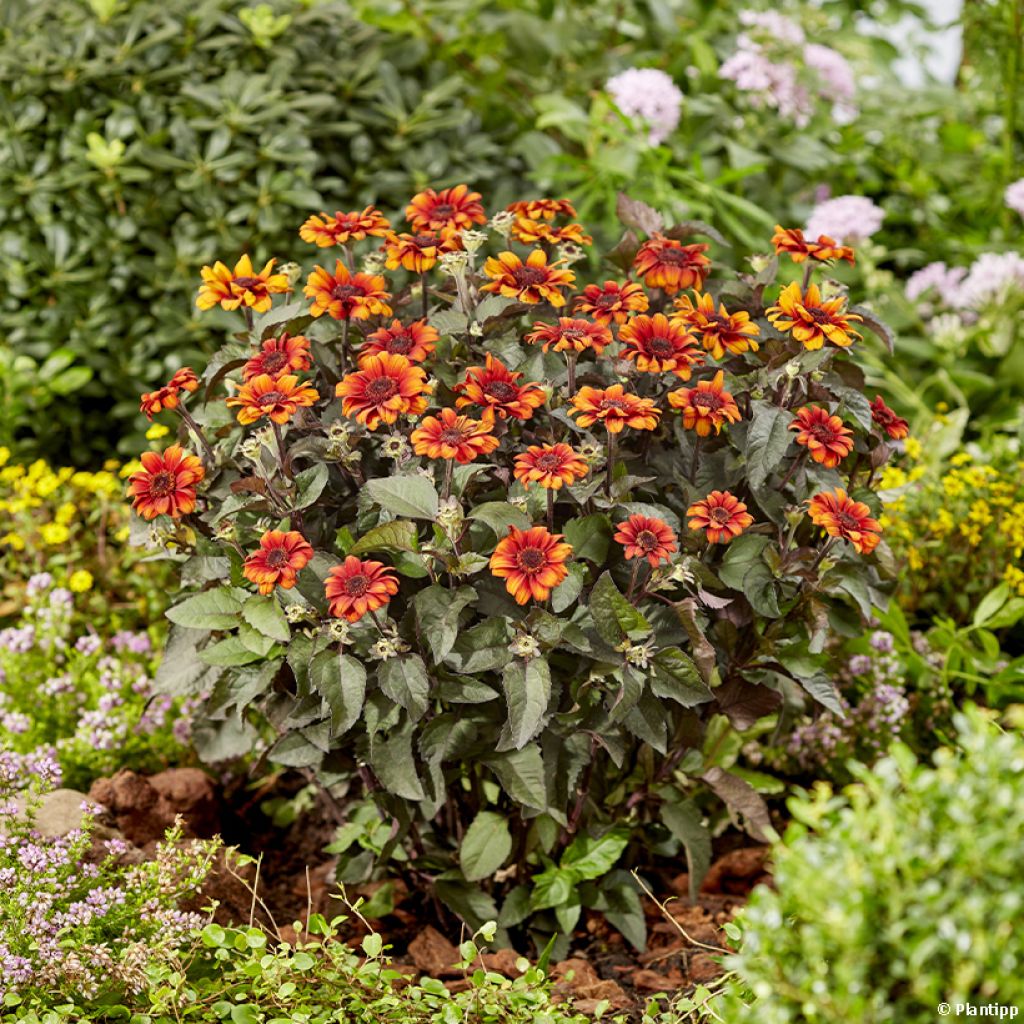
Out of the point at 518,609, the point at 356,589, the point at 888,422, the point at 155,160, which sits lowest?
the point at 155,160

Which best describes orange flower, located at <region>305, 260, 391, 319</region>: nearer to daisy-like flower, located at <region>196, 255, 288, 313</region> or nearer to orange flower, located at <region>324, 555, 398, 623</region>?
daisy-like flower, located at <region>196, 255, 288, 313</region>

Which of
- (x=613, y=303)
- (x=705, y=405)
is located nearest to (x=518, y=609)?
(x=705, y=405)

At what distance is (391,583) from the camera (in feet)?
5.38

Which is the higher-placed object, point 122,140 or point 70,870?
point 122,140

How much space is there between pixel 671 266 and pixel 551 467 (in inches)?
21.9

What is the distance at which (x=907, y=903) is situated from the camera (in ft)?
3.65

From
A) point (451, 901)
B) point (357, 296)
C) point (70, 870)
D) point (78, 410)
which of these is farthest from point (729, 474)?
point (78, 410)

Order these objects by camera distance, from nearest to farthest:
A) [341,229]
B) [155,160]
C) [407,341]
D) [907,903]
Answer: [907,903] → [407,341] → [341,229] → [155,160]

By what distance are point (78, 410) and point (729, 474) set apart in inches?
95.4

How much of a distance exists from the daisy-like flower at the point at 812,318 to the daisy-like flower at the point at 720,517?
266 millimetres

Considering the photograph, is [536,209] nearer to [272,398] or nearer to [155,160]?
[272,398]

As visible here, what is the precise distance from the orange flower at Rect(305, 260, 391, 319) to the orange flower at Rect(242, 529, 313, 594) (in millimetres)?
393

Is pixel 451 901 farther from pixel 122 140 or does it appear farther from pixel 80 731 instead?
pixel 122 140

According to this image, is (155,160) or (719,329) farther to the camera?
(155,160)
